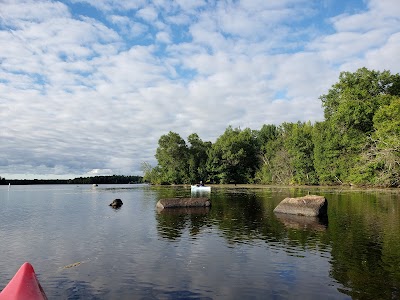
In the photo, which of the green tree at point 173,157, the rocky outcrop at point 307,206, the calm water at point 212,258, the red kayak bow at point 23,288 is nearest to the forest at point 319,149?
the green tree at point 173,157

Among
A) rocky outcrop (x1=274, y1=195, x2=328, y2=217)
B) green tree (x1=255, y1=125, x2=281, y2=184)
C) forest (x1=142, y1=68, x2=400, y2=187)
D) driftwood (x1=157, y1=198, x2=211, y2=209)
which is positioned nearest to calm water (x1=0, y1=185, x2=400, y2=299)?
rocky outcrop (x1=274, y1=195, x2=328, y2=217)

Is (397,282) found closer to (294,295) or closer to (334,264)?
(334,264)

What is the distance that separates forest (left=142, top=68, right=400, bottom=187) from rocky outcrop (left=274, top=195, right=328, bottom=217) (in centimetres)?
2875

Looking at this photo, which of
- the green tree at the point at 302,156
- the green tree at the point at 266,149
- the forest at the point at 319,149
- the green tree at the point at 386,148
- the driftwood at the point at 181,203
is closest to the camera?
the driftwood at the point at 181,203

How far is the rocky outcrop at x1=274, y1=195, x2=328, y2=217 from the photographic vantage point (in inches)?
1192

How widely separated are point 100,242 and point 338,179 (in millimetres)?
82263

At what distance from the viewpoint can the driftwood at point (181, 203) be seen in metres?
39.2

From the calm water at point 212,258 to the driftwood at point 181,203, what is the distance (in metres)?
10.8

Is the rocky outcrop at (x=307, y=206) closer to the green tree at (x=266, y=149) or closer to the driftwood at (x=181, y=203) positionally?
the driftwood at (x=181, y=203)

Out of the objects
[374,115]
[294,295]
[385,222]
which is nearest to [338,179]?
[374,115]

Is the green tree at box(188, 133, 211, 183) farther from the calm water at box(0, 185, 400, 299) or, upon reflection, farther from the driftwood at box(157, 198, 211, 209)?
the calm water at box(0, 185, 400, 299)

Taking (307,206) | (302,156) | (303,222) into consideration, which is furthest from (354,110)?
(303,222)

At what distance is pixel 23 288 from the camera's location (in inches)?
321

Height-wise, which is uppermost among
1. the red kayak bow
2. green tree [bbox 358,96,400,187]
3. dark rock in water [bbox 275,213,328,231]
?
green tree [bbox 358,96,400,187]
